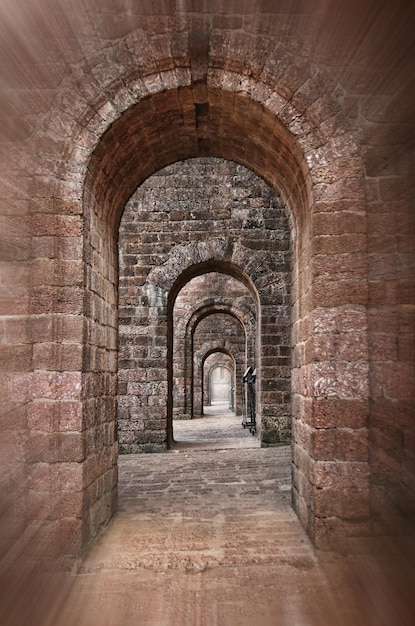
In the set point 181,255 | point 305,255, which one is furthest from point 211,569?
point 181,255

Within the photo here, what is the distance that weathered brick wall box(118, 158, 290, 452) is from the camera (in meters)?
8.80

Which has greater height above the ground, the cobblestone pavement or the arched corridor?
the arched corridor

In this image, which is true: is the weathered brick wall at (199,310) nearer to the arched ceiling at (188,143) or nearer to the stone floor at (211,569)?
the stone floor at (211,569)

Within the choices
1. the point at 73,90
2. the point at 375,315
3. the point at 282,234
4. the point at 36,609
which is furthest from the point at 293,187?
the point at 282,234

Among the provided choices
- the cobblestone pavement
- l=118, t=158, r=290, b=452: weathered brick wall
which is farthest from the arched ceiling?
l=118, t=158, r=290, b=452: weathered brick wall

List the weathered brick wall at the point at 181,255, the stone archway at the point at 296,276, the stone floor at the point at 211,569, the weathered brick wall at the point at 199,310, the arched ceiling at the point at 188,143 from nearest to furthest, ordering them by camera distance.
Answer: the stone floor at the point at 211,569, the stone archway at the point at 296,276, the arched ceiling at the point at 188,143, the weathered brick wall at the point at 181,255, the weathered brick wall at the point at 199,310

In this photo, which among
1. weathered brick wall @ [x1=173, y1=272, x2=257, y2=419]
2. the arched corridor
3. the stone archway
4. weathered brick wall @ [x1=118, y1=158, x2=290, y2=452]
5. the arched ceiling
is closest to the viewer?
the arched corridor

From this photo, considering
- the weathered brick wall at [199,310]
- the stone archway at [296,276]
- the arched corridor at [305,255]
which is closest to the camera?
the arched corridor at [305,255]

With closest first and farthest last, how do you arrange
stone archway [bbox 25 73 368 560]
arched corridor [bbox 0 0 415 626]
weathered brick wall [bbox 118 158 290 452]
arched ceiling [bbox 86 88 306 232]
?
arched corridor [bbox 0 0 415 626], stone archway [bbox 25 73 368 560], arched ceiling [bbox 86 88 306 232], weathered brick wall [bbox 118 158 290 452]

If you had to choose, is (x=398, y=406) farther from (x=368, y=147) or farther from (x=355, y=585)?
(x=368, y=147)

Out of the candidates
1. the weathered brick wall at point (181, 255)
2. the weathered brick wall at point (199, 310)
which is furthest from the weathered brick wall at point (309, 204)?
the weathered brick wall at point (199, 310)

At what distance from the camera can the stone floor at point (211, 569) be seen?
2869mm

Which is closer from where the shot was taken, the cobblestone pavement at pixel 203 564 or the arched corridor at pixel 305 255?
the cobblestone pavement at pixel 203 564

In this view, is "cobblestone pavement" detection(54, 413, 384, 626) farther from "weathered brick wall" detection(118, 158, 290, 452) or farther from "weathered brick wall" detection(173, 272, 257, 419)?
"weathered brick wall" detection(173, 272, 257, 419)
